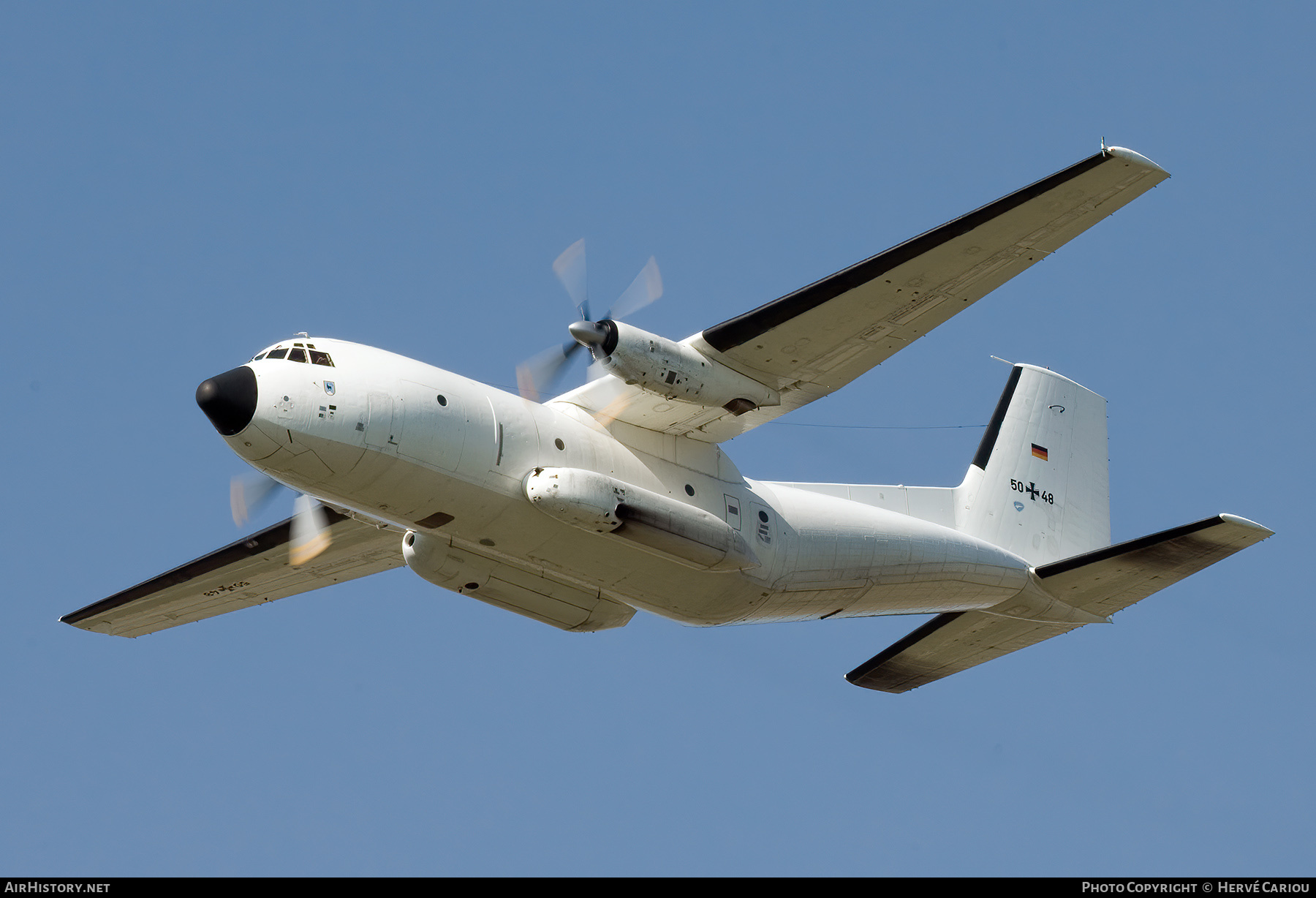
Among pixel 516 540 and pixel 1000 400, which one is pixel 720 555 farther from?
pixel 1000 400

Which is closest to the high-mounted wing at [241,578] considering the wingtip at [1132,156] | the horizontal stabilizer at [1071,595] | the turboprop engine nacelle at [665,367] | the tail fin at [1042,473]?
the turboprop engine nacelle at [665,367]

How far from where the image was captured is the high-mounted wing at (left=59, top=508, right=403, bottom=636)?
59.9 ft

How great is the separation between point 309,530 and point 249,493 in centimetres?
172

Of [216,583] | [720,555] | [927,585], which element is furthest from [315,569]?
[927,585]

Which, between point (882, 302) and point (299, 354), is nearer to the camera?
point (299, 354)

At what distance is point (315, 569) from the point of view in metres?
19.1

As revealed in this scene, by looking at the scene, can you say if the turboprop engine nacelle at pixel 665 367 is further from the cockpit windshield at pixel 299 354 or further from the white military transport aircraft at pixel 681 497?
the cockpit windshield at pixel 299 354

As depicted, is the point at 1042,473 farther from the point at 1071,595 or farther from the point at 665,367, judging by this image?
the point at 665,367

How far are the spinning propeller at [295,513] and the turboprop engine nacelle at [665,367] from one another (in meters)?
3.94

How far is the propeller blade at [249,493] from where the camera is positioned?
16.2 meters

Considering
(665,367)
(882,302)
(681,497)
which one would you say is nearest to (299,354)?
(665,367)

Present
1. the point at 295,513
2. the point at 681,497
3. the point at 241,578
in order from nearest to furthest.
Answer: the point at 681,497 → the point at 295,513 → the point at 241,578

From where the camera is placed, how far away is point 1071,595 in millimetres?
18797

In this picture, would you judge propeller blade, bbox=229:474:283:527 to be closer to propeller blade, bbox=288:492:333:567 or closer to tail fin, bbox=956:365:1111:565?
propeller blade, bbox=288:492:333:567
